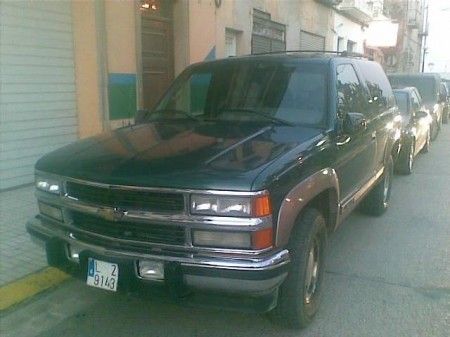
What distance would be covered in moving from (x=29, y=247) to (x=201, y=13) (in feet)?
21.9

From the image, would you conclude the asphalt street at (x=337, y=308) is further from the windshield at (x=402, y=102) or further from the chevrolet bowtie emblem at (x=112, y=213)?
the windshield at (x=402, y=102)

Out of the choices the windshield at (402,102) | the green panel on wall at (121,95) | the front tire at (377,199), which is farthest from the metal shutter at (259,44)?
the front tire at (377,199)

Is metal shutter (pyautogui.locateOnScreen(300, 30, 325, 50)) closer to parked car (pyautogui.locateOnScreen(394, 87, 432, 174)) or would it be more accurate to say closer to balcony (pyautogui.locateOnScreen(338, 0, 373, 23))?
balcony (pyautogui.locateOnScreen(338, 0, 373, 23))

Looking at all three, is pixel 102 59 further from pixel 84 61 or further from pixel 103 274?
pixel 103 274

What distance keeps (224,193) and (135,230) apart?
25.1 inches

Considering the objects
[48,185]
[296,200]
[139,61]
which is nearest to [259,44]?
[139,61]

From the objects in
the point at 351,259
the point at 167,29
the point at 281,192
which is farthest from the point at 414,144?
the point at 281,192

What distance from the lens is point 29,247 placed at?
431 cm

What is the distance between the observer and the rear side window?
4934mm

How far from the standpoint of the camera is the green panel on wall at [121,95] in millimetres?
7340

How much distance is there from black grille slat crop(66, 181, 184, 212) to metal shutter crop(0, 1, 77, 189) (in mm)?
3807

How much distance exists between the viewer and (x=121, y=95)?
7.55 metres

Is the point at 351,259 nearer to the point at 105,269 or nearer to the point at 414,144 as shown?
the point at 105,269

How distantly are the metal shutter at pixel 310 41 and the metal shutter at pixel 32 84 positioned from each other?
10.6 m
